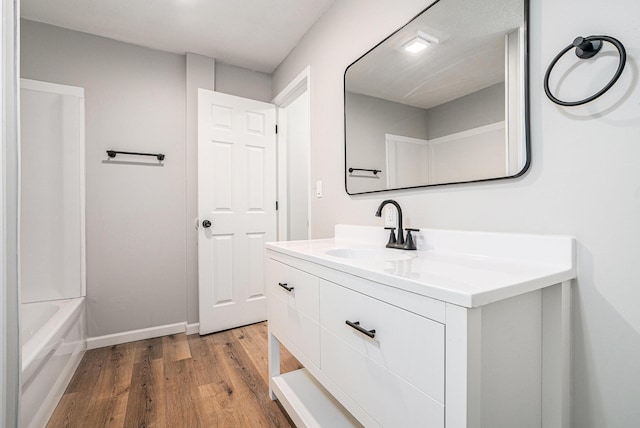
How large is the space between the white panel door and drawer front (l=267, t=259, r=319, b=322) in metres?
1.14

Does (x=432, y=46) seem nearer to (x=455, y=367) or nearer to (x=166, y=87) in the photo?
(x=455, y=367)

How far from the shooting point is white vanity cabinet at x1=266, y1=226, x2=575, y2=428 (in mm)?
604

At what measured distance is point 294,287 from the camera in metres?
1.25

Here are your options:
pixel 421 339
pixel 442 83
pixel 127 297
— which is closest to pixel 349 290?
pixel 421 339

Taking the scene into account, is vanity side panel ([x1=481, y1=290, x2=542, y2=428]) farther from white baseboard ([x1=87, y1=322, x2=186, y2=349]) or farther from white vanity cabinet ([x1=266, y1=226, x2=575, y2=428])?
white baseboard ([x1=87, y1=322, x2=186, y2=349])

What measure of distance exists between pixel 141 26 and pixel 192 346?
2418 millimetres

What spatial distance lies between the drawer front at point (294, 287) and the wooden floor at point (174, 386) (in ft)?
2.01

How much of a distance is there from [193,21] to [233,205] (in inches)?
55.2

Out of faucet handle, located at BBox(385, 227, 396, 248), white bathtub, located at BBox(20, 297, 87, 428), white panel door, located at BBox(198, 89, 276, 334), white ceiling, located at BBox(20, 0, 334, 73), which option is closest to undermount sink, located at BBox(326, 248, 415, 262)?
faucet handle, located at BBox(385, 227, 396, 248)

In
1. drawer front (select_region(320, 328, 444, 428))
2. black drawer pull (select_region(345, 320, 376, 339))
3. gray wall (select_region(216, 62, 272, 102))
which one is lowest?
drawer front (select_region(320, 328, 444, 428))

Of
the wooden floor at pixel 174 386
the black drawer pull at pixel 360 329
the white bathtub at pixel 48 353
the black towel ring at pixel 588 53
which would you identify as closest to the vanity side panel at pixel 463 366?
the black drawer pull at pixel 360 329

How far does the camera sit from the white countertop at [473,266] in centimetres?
63

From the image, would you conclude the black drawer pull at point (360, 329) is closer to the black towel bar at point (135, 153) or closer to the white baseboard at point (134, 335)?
the white baseboard at point (134, 335)

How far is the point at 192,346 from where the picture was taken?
2.21 meters
